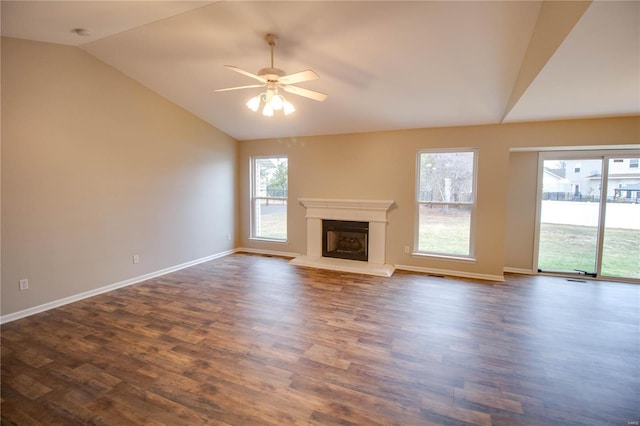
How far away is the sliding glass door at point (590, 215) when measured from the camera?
14.2 feet

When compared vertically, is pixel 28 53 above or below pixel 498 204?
above

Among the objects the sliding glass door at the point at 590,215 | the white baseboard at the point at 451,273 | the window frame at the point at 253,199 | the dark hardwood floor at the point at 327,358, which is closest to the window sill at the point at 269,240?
the window frame at the point at 253,199

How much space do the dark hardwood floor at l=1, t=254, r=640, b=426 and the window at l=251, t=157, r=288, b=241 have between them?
2.27 meters

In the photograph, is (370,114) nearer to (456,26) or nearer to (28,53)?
(456,26)

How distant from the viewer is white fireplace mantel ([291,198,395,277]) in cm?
502

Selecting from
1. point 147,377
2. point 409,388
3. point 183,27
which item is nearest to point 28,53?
point 183,27

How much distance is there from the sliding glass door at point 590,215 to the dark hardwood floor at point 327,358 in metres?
0.73

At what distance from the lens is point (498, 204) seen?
446cm

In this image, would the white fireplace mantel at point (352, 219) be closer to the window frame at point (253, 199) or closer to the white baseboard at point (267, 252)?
the white baseboard at point (267, 252)

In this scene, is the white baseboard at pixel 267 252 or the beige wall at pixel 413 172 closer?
the beige wall at pixel 413 172

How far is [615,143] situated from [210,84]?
5.51 m

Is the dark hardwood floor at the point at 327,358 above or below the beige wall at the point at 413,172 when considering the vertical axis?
below

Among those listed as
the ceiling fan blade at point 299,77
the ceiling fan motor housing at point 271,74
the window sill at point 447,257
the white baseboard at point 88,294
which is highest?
the ceiling fan motor housing at point 271,74

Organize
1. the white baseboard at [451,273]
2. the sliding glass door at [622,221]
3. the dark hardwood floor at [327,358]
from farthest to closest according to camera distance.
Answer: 1. the white baseboard at [451,273]
2. the sliding glass door at [622,221]
3. the dark hardwood floor at [327,358]
